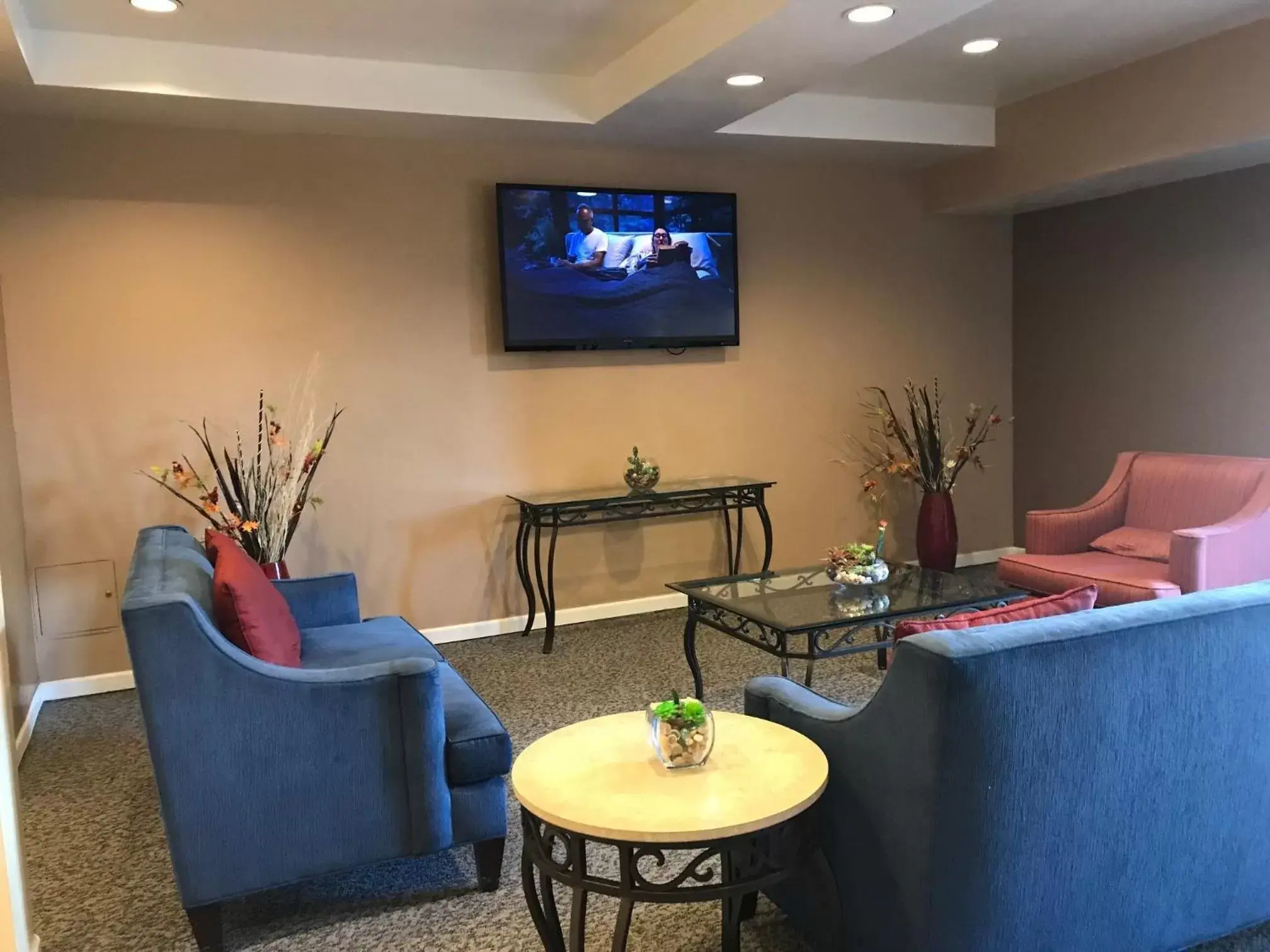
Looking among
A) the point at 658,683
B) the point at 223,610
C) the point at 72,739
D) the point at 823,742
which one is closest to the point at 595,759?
the point at 823,742

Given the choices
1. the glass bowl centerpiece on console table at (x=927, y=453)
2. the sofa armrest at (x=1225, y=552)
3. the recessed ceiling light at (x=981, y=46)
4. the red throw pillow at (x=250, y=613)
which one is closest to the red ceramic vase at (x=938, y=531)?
the glass bowl centerpiece on console table at (x=927, y=453)

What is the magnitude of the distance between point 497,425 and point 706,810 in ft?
11.1

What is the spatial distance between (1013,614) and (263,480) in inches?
134

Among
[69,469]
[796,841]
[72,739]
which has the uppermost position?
[69,469]

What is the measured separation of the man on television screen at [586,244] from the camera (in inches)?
192

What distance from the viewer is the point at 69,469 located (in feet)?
13.8

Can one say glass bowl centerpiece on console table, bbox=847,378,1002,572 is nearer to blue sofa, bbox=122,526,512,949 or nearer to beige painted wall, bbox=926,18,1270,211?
beige painted wall, bbox=926,18,1270,211

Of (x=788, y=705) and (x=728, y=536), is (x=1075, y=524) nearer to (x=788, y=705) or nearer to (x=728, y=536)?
(x=728, y=536)

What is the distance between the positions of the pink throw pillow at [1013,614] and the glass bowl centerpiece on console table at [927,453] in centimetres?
324

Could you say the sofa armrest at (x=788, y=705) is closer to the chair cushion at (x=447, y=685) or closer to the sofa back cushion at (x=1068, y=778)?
the sofa back cushion at (x=1068, y=778)

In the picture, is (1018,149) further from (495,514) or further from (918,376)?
(495,514)

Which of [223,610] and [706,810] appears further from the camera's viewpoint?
[223,610]

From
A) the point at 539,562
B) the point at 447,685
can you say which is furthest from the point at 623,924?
the point at 539,562

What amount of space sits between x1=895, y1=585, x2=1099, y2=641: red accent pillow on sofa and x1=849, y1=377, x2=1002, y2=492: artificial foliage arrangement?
10.9 ft
